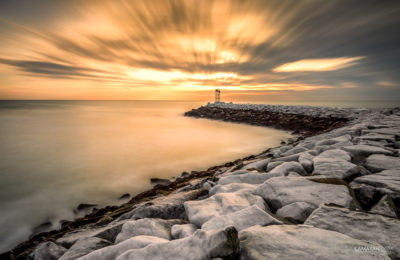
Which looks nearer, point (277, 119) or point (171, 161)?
point (171, 161)

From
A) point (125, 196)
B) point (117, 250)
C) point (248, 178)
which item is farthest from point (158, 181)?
point (117, 250)

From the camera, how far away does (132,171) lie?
16.3 ft

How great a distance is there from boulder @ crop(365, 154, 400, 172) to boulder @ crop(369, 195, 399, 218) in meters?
0.99

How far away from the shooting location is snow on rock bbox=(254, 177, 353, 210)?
5.02 feet

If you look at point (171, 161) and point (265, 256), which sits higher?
point (265, 256)

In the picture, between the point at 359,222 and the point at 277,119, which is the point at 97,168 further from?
the point at 277,119

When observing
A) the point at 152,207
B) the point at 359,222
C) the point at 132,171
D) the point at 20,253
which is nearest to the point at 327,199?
the point at 359,222

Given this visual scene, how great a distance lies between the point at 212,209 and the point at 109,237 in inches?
38.4

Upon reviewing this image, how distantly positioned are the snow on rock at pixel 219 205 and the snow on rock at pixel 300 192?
0.45 feet

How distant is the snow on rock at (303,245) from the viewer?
0.89 m

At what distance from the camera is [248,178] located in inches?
98.0

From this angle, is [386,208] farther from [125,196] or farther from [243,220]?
[125,196]

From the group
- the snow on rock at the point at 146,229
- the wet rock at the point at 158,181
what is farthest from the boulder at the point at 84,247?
the wet rock at the point at 158,181

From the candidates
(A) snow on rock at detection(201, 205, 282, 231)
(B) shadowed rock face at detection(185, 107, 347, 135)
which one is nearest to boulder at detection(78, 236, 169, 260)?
(A) snow on rock at detection(201, 205, 282, 231)
